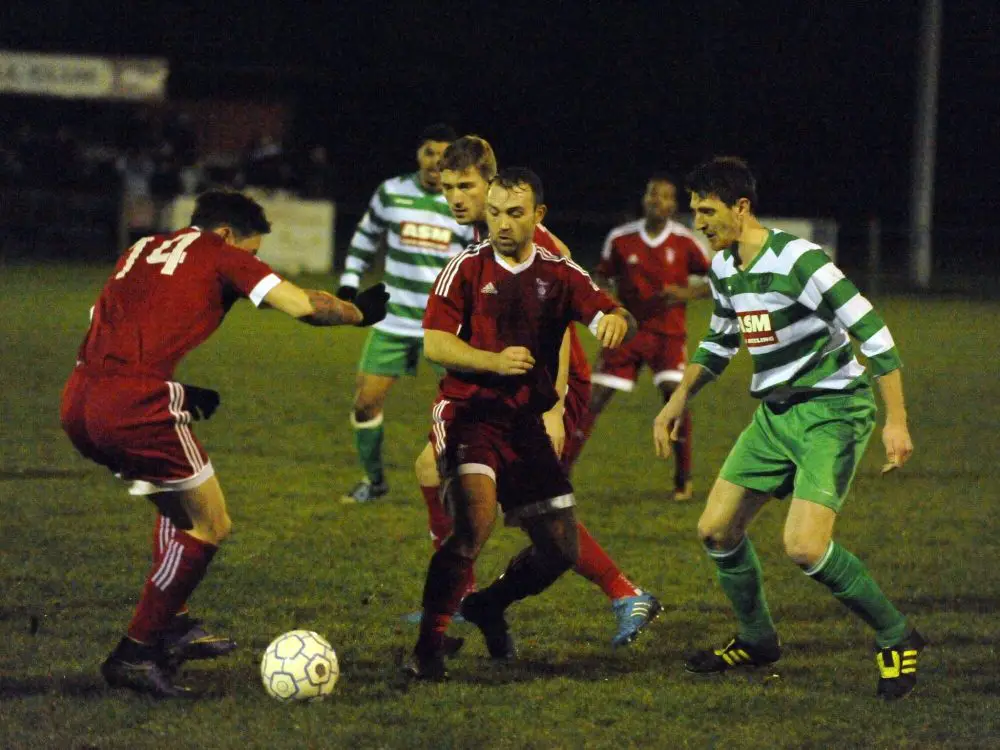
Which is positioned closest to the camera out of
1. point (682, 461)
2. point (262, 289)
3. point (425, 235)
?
point (262, 289)

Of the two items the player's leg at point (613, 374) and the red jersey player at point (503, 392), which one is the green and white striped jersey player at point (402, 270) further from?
the red jersey player at point (503, 392)

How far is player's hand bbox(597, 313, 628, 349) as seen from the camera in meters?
5.10

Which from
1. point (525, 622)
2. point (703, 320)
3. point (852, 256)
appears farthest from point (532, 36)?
point (525, 622)

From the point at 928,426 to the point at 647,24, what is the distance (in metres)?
25.9

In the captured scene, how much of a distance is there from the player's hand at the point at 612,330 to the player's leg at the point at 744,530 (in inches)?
22.8

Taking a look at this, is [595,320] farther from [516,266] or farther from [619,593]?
[619,593]

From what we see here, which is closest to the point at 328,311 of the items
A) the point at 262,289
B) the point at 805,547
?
the point at 262,289

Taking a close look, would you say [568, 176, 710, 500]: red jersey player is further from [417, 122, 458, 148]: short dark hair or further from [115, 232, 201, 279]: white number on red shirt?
[115, 232, 201, 279]: white number on red shirt

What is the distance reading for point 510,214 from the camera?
5.18 meters

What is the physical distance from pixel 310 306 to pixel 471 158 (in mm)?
1180

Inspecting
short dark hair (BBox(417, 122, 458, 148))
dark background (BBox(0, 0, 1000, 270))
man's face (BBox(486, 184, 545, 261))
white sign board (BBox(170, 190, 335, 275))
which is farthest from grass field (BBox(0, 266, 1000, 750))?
dark background (BBox(0, 0, 1000, 270))

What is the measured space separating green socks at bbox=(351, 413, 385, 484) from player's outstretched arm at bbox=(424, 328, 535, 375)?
3.21 meters

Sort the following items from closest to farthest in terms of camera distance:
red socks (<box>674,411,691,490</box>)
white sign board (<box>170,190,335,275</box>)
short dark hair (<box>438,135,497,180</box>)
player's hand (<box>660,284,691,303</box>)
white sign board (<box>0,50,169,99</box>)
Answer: short dark hair (<box>438,135,497,180</box>) < red socks (<box>674,411,691,490</box>) < player's hand (<box>660,284,691,303</box>) < white sign board (<box>170,190,335,275</box>) < white sign board (<box>0,50,169,99</box>)

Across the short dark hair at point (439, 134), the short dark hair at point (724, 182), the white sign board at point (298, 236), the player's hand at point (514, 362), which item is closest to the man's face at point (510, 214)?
Result: the player's hand at point (514, 362)
